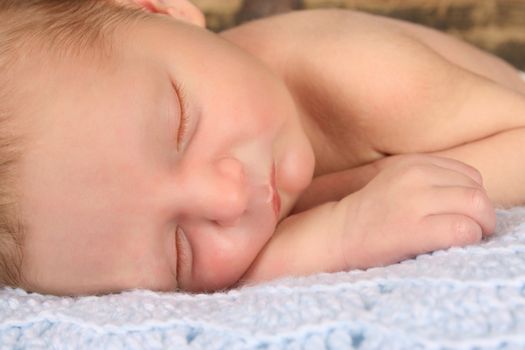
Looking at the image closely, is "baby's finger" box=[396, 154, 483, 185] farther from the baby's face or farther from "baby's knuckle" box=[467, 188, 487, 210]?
the baby's face

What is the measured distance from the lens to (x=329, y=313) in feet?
2.49

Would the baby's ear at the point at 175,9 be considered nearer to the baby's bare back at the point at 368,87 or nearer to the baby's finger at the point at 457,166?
the baby's bare back at the point at 368,87

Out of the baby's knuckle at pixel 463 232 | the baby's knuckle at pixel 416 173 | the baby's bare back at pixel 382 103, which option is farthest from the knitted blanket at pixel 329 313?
the baby's bare back at pixel 382 103

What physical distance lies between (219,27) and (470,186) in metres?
1.38

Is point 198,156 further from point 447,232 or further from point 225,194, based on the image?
point 447,232

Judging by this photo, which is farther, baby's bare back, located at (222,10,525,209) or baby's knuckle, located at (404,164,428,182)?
baby's bare back, located at (222,10,525,209)

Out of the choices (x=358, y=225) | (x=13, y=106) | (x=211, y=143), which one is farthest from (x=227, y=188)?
(x=13, y=106)

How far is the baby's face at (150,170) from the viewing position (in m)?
0.97

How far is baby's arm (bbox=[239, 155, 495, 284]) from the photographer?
2.97 feet

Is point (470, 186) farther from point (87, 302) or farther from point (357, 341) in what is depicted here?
point (87, 302)

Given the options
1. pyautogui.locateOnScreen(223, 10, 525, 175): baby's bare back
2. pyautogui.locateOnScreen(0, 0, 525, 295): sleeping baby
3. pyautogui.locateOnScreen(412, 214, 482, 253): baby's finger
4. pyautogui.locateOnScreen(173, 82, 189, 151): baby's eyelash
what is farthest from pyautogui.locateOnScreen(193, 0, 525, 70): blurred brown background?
pyautogui.locateOnScreen(412, 214, 482, 253): baby's finger

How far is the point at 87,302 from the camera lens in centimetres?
92

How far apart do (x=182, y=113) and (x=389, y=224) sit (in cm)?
34

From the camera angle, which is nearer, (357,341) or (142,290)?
(357,341)
